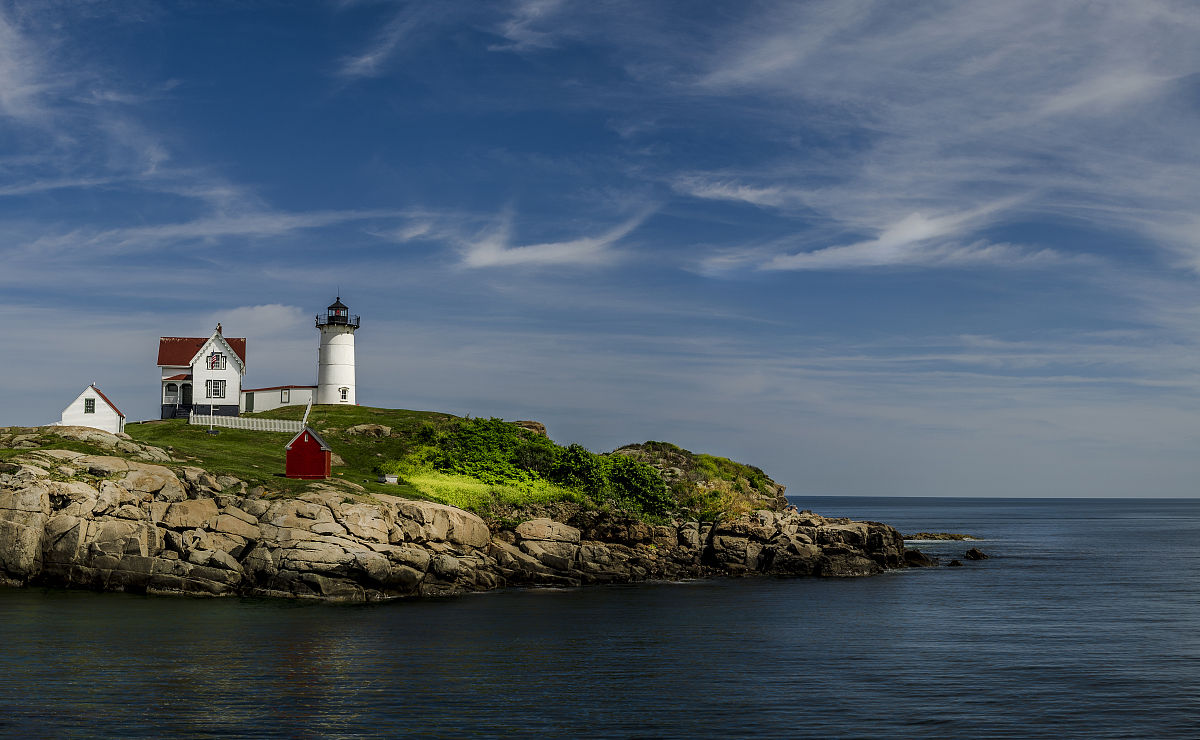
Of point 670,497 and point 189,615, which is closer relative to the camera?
point 189,615

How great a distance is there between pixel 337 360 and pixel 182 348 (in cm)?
1496

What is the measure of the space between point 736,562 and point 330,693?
43.5 meters

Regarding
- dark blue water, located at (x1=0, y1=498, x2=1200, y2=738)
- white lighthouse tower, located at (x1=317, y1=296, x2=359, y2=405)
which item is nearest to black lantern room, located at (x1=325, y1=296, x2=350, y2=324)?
white lighthouse tower, located at (x1=317, y1=296, x2=359, y2=405)

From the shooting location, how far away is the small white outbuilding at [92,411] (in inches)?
2972

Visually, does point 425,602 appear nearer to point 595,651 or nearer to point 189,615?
point 189,615

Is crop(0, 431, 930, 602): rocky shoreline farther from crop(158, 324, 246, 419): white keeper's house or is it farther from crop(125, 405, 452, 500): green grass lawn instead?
crop(158, 324, 246, 419): white keeper's house

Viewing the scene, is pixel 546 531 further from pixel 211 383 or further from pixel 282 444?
pixel 211 383

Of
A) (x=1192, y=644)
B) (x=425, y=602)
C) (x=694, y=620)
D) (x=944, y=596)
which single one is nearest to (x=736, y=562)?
(x=944, y=596)

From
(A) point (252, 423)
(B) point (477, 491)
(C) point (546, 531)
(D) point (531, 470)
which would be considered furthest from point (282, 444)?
(C) point (546, 531)

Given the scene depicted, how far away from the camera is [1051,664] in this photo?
3747 cm

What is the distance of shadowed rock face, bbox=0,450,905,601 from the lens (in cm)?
5097

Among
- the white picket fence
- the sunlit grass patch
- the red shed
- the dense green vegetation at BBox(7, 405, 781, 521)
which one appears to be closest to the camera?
the red shed

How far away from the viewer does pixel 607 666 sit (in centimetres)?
3619

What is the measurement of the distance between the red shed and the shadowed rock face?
588 centimetres
